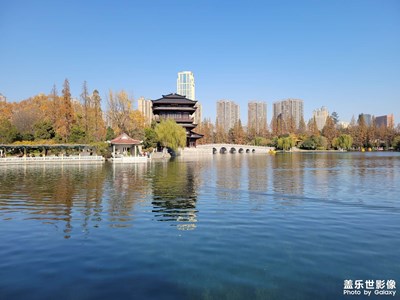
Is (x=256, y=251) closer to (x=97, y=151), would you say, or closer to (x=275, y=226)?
(x=275, y=226)

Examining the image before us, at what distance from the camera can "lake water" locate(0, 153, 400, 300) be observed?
5.48 meters

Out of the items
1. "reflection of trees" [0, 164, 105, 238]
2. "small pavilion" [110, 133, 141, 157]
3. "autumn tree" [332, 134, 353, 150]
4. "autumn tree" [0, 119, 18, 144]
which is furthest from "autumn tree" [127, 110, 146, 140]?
"autumn tree" [332, 134, 353, 150]

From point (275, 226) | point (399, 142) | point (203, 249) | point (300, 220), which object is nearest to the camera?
point (203, 249)

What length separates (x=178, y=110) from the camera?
219ft

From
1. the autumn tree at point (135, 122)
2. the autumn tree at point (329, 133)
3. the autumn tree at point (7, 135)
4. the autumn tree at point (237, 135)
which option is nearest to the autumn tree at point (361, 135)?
the autumn tree at point (329, 133)

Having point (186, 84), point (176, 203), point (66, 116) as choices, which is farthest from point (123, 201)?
point (186, 84)

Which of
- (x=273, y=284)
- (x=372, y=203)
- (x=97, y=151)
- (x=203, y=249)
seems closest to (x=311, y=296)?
(x=273, y=284)

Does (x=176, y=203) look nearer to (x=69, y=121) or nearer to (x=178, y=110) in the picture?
(x=69, y=121)

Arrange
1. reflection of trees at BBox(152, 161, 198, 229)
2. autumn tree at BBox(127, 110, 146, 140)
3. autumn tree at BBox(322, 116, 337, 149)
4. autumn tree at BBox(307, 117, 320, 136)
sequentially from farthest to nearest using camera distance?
autumn tree at BBox(307, 117, 320, 136) → autumn tree at BBox(322, 116, 337, 149) → autumn tree at BBox(127, 110, 146, 140) → reflection of trees at BBox(152, 161, 198, 229)

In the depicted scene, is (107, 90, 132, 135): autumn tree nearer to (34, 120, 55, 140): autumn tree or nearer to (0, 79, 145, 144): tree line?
(0, 79, 145, 144): tree line

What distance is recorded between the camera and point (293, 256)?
6871 millimetres

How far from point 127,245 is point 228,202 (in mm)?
6320

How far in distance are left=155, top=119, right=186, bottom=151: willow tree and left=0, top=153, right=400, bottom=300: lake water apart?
38.5 meters

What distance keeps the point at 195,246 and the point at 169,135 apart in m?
45.6
